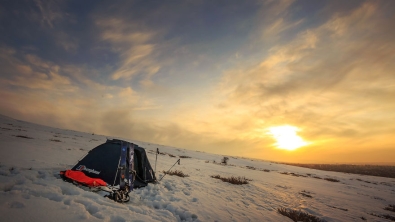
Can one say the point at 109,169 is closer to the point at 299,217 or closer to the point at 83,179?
the point at 83,179

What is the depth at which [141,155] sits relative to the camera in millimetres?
8430

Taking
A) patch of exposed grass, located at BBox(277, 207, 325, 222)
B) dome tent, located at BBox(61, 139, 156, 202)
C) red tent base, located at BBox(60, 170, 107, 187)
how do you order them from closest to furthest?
red tent base, located at BBox(60, 170, 107, 187)
dome tent, located at BBox(61, 139, 156, 202)
patch of exposed grass, located at BBox(277, 207, 325, 222)

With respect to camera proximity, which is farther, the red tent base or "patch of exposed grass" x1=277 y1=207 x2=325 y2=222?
"patch of exposed grass" x1=277 y1=207 x2=325 y2=222

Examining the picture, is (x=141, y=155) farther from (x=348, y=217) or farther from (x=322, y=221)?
(x=348, y=217)

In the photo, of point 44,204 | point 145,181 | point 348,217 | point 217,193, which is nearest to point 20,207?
point 44,204

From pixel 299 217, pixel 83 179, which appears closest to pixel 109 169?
pixel 83 179

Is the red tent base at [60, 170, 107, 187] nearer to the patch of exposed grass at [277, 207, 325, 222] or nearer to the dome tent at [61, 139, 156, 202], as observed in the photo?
the dome tent at [61, 139, 156, 202]

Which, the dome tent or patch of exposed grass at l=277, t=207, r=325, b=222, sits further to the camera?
patch of exposed grass at l=277, t=207, r=325, b=222

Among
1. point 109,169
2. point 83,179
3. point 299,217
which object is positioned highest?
point 109,169

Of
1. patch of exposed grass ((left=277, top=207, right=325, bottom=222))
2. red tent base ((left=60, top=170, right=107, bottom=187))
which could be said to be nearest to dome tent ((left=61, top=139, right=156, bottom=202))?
red tent base ((left=60, top=170, right=107, bottom=187))

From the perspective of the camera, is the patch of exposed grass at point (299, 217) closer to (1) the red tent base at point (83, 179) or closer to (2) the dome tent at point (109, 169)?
(2) the dome tent at point (109, 169)

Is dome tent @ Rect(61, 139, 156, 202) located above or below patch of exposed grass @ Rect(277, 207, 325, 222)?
above

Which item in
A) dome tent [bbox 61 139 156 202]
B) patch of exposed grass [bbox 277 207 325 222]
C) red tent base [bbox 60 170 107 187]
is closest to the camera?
red tent base [bbox 60 170 107 187]

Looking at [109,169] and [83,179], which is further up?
[109,169]
